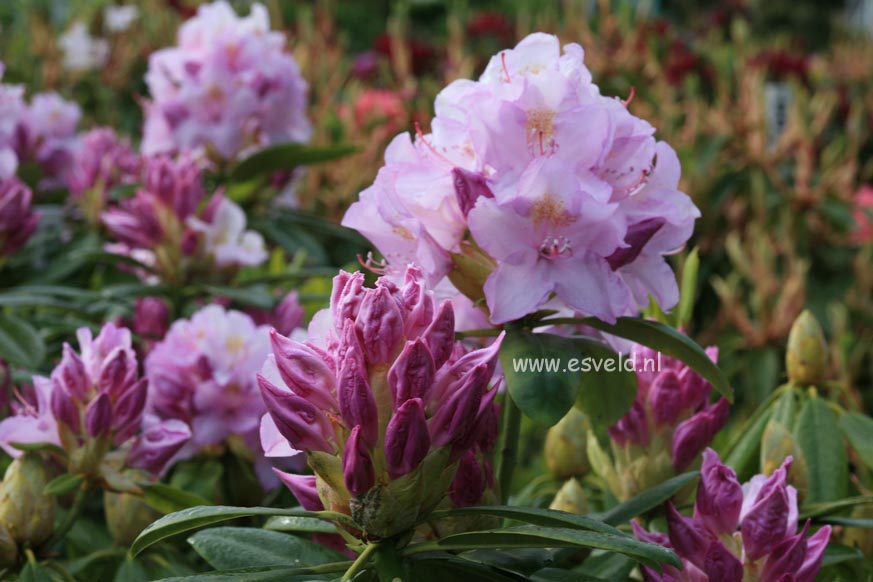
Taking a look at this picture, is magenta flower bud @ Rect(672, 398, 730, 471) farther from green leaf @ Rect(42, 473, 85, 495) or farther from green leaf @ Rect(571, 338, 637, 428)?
green leaf @ Rect(42, 473, 85, 495)

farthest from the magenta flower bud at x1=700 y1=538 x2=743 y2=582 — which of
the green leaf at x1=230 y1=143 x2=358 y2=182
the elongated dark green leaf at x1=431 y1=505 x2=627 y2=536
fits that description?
the green leaf at x1=230 y1=143 x2=358 y2=182

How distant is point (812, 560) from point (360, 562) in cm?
32

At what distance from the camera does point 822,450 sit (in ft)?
3.49

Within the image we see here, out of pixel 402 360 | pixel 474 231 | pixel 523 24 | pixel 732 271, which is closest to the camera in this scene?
pixel 402 360

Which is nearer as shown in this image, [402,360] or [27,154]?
[402,360]

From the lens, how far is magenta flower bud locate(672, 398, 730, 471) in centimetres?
95

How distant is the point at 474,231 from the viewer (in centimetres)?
76

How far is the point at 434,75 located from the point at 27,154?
253 centimetres

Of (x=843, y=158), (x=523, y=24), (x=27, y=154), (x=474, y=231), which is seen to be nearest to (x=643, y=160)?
(x=474, y=231)

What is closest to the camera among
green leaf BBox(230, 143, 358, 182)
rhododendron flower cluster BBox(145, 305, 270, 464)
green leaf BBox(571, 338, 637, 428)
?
green leaf BBox(571, 338, 637, 428)

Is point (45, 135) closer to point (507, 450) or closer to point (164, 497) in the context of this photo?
point (164, 497)

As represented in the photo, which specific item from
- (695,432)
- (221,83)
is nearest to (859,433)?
(695,432)

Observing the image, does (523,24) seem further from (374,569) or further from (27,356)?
(374,569)

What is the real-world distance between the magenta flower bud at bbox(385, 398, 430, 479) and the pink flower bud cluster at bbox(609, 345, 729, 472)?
1.12ft
